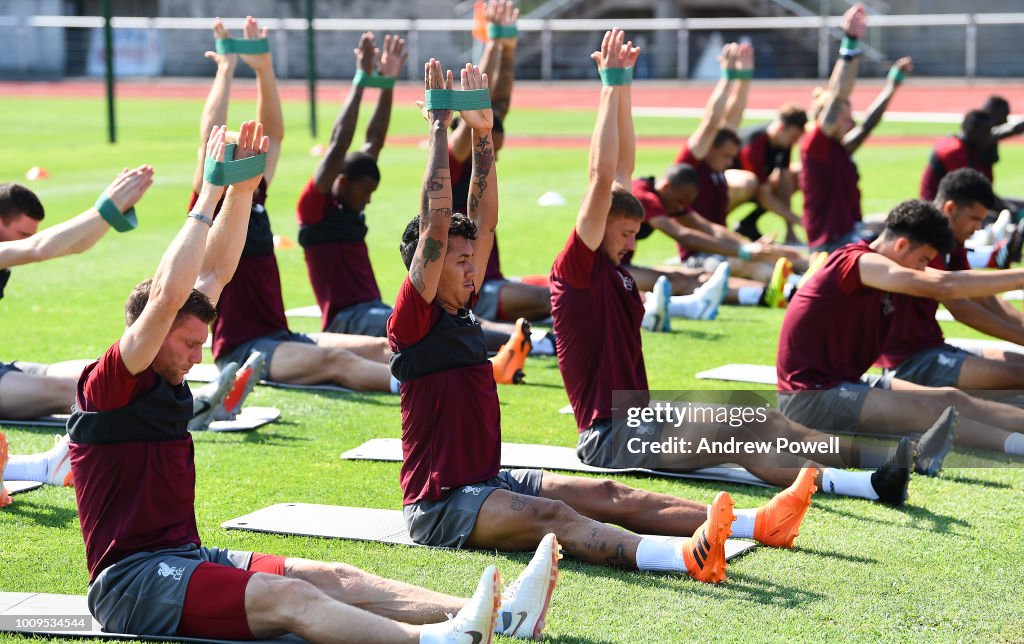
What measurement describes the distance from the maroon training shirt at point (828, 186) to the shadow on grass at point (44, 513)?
9.83 m

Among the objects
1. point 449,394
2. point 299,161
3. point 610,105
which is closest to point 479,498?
point 449,394

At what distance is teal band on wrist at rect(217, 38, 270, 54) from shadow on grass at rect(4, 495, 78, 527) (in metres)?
3.49

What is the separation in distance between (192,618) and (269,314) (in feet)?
16.3

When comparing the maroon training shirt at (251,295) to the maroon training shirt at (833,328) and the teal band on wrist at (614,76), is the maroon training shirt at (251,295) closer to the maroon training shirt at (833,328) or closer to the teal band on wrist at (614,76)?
the teal band on wrist at (614,76)

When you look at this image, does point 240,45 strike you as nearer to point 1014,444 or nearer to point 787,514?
point 787,514

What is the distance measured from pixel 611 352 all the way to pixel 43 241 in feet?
10.0

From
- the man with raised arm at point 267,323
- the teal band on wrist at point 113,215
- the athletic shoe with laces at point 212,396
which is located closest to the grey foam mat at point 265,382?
the man with raised arm at point 267,323

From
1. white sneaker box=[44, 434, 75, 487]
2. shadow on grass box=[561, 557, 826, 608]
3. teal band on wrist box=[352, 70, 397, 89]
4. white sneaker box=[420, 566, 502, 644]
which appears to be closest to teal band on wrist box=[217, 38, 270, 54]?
teal band on wrist box=[352, 70, 397, 89]

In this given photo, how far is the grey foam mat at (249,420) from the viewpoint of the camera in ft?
29.0

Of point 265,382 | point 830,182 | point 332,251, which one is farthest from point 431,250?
point 830,182

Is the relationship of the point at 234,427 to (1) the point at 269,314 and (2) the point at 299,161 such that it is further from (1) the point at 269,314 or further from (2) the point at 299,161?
(2) the point at 299,161

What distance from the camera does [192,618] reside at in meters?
5.19

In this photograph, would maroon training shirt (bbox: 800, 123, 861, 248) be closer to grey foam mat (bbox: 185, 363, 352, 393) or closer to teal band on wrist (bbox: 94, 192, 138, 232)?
grey foam mat (bbox: 185, 363, 352, 393)

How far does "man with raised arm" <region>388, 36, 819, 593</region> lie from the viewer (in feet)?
20.2
